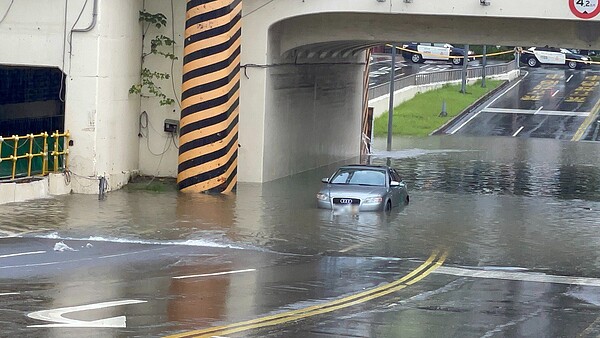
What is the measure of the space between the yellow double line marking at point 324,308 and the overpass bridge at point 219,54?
12155 mm

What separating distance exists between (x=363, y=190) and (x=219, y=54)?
19.7 ft

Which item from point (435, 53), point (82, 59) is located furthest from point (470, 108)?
point (82, 59)

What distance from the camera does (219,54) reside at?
30.2 m

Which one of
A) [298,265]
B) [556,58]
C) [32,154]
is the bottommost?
[298,265]

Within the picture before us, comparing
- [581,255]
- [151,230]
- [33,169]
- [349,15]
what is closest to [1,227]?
[151,230]

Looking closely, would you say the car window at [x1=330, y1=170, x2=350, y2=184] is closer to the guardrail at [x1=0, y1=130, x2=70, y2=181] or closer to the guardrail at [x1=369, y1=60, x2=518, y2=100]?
the guardrail at [x1=0, y1=130, x2=70, y2=181]

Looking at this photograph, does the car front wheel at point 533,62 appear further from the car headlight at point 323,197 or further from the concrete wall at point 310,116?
the car headlight at point 323,197

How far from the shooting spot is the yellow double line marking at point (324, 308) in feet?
41.1

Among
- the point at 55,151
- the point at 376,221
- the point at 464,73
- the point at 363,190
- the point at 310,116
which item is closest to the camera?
the point at 376,221

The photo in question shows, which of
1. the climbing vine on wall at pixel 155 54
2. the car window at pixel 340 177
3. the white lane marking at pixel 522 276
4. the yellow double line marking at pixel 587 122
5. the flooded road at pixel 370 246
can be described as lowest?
the white lane marking at pixel 522 276

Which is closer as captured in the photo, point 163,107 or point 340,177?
point 340,177

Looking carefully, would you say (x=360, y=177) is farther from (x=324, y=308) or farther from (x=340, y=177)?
(x=324, y=308)

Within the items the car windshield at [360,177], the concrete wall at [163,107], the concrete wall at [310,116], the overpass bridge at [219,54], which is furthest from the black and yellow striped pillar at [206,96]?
the car windshield at [360,177]

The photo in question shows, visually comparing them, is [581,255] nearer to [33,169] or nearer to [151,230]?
[151,230]
